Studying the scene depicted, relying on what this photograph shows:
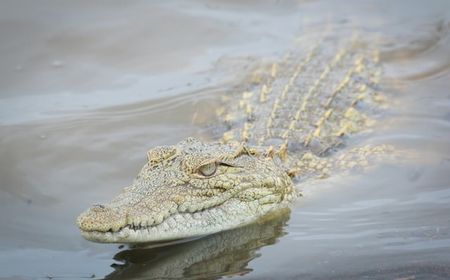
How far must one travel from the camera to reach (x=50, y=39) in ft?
28.0

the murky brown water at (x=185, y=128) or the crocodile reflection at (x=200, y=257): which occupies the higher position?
the murky brown water at (x=185, y=128)

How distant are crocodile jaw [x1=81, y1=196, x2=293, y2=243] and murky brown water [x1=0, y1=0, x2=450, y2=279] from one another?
11 centimetres

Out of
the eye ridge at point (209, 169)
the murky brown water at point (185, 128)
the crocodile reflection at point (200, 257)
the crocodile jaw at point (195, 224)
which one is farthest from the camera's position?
the eye ridge at point (209, 169)

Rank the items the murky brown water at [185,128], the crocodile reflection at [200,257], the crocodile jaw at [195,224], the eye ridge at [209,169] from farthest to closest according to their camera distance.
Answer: the eye ridge at [209,169]
the murky brown water at [185,128]
the crocodile reflection at [200,257]
the crocodile jaw at [195,224]

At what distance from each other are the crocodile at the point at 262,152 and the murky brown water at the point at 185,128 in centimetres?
19

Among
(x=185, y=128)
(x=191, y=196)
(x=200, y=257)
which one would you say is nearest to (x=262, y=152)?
(x=191, y=196)

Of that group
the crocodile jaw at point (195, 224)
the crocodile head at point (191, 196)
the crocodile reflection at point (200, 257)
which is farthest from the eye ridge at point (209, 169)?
the crocodile reflection at point (200, 257)

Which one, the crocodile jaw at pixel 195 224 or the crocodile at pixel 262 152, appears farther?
the crocodile at pixel 262 152

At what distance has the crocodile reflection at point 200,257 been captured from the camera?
13.6 ft

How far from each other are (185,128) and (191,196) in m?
2.52

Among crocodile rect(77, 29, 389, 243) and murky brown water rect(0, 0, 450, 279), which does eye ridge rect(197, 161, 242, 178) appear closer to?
crocodile rect(77, 29, 389, 243)

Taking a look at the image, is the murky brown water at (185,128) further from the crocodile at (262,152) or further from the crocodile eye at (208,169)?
the crocodile eye at (208,169)

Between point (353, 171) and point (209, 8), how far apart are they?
4721mm

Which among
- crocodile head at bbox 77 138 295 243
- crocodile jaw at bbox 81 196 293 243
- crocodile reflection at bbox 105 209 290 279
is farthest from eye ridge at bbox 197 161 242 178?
crocodile reflection at bbox 105 209 290 279
